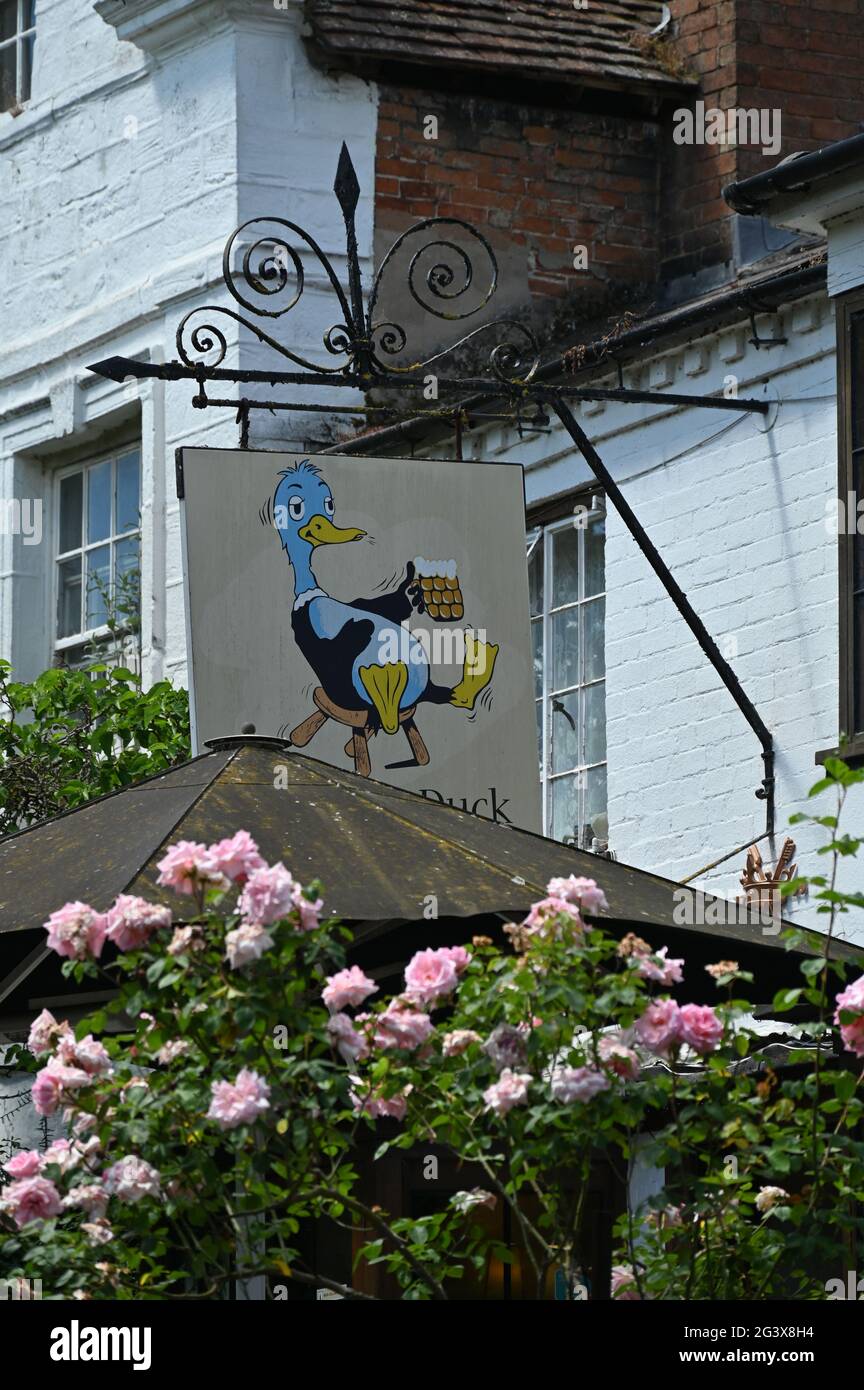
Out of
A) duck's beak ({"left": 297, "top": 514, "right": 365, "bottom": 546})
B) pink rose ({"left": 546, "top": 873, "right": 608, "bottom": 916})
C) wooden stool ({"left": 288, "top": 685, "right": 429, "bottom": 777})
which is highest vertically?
duck's beak ({"left": 297, "top": 514, "right": 365, "bottom": 546})

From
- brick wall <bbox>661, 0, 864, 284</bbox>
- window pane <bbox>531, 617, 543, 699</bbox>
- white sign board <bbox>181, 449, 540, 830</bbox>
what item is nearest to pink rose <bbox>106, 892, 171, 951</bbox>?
white sign board <bbox>181, 449, 540, 830</bbox>

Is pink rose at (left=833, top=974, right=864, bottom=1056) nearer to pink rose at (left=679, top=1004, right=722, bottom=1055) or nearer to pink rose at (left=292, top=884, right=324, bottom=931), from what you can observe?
pink rose at (left=679, top=1004, right=722, bottom=1055)

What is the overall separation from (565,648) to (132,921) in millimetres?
7005

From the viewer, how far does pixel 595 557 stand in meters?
12.0

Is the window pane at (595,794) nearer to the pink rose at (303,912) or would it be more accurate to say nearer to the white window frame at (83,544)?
the white window frame at (83,544)

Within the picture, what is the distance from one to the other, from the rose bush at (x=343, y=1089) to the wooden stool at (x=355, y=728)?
392 cm

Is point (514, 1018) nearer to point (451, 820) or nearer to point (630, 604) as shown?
point (451, 820)

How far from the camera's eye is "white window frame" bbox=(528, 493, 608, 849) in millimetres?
11914

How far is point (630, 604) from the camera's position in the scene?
11.5m

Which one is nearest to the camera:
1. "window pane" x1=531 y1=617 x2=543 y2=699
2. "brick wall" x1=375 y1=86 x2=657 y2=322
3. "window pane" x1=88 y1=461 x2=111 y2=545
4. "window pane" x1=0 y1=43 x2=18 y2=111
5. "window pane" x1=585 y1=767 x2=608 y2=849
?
"window pane" x1=585 y1=767 x2=608 y2=849

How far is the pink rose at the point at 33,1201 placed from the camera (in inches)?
206

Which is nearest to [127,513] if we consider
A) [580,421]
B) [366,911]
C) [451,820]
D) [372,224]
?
[372,224]

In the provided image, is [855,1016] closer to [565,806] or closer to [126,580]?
[565,806]

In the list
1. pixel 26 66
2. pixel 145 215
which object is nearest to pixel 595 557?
pixel 145 215
